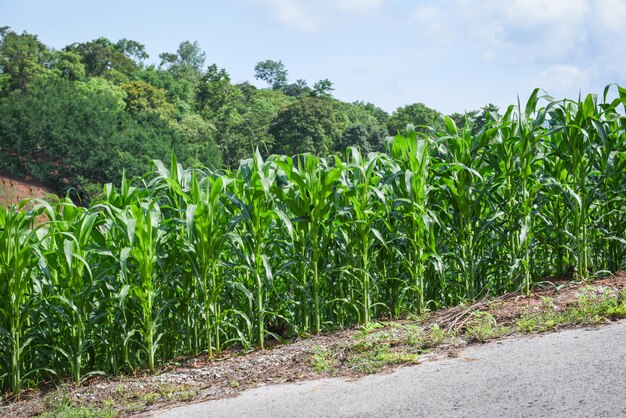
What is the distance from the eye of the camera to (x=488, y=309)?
3.90m

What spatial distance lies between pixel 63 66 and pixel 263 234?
2606 inches

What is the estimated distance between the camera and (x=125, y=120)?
4847 cm

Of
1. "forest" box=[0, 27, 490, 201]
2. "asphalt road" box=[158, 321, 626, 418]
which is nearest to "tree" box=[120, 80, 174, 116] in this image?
"forest" box=[0, 27, 490, 201]

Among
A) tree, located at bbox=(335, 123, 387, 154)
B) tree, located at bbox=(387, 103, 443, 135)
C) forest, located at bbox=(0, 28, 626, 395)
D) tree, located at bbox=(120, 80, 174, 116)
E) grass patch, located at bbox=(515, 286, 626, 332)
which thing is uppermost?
tree, located at bbox=(120, 80, 174, 116)

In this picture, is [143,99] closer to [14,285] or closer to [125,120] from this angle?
[125,120]

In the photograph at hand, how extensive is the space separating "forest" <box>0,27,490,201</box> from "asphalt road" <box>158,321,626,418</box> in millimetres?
26668

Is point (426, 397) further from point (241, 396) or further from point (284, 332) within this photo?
point (284, 332)

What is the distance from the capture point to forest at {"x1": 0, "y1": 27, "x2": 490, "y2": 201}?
44.3 m

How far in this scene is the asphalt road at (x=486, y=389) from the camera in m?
2.40

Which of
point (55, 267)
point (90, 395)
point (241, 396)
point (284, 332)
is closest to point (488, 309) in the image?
point (284, 332)

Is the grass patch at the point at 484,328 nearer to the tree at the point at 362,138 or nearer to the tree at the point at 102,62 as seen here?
the tree at the point at 362,138

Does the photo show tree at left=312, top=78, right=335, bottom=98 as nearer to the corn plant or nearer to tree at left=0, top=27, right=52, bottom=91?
tree at left=0, top=27, right=52, bottom=91

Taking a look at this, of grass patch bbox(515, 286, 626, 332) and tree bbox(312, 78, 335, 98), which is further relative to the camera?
tree bbox(312, 78, 335, 98)

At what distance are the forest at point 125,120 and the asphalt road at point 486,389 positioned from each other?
26668 mm
